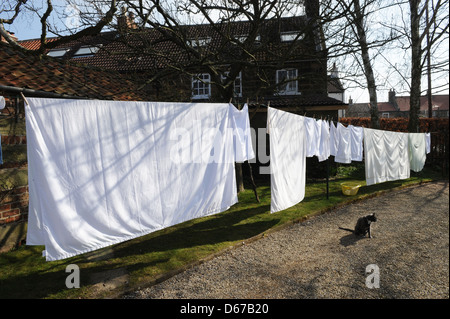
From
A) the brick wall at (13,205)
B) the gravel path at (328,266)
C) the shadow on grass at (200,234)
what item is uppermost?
the brick wall at (13,205)

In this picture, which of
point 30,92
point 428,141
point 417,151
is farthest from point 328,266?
point 428,141

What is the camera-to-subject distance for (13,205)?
4.43 m

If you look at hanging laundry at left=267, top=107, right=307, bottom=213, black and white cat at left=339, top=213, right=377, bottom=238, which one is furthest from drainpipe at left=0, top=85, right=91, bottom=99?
black and white cat at left=339, top=213, right=377, bottom=238

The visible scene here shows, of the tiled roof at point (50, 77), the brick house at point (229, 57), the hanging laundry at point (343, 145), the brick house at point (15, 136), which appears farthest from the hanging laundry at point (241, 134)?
the hanging laundry at point (343, 145)

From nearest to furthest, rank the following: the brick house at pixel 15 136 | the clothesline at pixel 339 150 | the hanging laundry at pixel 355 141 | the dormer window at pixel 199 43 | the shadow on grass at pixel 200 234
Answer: the brick house at pixel 15 136 < the shadow on grass at pixel 200 234 < the clothesline at pixel 339 150 < the dormer window at pixel 199 43 < the hanging laundry at pixel 355 141

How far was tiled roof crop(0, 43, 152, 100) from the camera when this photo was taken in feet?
15.2

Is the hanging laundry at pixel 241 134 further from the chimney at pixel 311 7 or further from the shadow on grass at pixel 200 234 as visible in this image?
the chimney at pixel 311 7

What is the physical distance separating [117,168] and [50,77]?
3401mm

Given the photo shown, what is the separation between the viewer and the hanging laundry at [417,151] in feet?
32.6

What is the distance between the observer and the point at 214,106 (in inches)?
169

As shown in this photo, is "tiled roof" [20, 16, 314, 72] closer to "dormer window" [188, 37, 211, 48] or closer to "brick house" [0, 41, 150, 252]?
"dormer window" [188, 37, 211, 48]

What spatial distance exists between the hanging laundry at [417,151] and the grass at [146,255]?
Answer: 5174 millimetres

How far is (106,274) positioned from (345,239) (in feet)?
12.0
